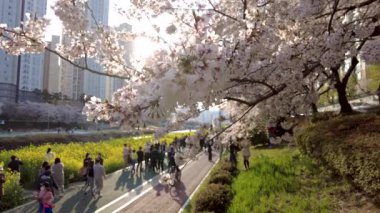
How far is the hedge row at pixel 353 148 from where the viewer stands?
7.84m

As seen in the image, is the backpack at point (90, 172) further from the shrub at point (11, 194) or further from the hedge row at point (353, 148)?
the hedge row at point (353, 148)

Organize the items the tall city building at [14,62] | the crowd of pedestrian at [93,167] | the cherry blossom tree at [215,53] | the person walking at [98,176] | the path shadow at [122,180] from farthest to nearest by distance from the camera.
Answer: the tall city building at [14,62], the path shadow at [122,180], the person walking at [98,176], the crowd of pedestrian at [93,167], the cherry blossom tree at [215,53]

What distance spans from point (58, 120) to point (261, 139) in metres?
53.2

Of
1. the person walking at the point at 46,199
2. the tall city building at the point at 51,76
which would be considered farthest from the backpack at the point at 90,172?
the tall city building at the point at 51,76

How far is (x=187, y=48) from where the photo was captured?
3127mm

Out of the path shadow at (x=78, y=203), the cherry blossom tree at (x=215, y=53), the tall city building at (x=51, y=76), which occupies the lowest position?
the path shadow at (x=78, y=203)

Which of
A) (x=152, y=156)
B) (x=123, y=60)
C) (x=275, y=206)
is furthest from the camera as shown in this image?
(x=152, y=156)

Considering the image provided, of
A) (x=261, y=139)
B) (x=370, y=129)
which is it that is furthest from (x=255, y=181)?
(x=261, y=139)

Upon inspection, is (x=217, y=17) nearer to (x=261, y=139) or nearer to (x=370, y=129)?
(x=370, y=129)

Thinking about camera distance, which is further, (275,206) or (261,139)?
(261,139)

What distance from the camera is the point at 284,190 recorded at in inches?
428

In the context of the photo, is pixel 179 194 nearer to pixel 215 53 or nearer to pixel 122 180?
pixel 122 180

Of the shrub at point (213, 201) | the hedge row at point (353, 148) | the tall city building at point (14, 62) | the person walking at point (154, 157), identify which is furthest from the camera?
the tall city building at point (14, 62)

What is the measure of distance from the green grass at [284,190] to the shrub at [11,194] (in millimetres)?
7057
